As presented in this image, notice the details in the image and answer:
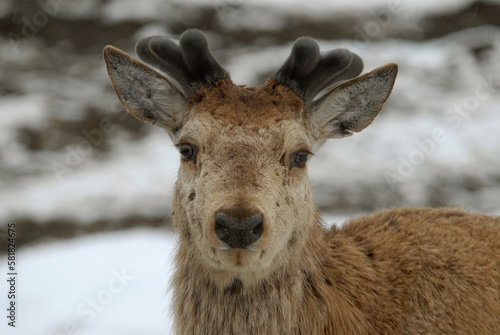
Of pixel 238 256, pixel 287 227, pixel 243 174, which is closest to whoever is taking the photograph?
pixel 238 256

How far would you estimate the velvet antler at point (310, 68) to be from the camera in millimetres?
5383

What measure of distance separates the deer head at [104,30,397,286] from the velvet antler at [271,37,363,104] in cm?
1

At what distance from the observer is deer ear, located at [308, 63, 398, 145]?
5590 mm

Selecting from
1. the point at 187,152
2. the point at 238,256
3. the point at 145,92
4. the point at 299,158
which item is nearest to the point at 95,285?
the point at 145,92

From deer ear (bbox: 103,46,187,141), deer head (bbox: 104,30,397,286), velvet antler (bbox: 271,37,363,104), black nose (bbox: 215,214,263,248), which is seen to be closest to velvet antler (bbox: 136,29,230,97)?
deer head (bbox: 104,30,397,286)

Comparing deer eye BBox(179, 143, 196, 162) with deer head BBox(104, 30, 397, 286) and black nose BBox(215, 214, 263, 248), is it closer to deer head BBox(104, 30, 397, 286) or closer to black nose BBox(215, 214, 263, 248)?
deer head BBox(104, 30, 397, 286)

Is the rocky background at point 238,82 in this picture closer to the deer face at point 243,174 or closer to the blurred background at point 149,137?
the blurred background at point 149,137

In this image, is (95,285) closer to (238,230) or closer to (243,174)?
(243,174)

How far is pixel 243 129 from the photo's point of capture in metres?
4.93

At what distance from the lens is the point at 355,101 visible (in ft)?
18.9

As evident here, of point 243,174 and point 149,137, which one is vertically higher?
point 243,174

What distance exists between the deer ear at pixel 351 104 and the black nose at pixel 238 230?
6.06 ft

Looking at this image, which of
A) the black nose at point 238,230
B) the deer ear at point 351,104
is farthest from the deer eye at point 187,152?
the deer ear at point 351,104

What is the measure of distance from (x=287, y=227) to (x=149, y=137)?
1296cm
